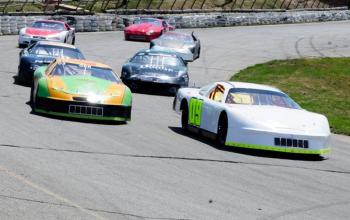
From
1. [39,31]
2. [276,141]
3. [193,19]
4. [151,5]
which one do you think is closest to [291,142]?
[276,141]

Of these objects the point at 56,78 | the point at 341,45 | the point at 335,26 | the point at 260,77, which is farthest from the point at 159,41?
the point at 335,26

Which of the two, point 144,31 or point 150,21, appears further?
point 150,21

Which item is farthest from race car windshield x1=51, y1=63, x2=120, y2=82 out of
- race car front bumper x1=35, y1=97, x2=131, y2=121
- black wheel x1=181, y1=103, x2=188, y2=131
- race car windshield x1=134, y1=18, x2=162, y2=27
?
race car windshield x1=134, y1=18, x2=162, y2=27

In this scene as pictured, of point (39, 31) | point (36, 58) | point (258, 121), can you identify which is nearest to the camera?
point (258, 121)

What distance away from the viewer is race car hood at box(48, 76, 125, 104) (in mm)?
16203

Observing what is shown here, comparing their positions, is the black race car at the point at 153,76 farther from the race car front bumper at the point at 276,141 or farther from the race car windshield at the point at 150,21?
the race car windshield at the point at 150,21

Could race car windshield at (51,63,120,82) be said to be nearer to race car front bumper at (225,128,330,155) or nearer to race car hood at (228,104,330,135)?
race car hood at (228,104,330,135)

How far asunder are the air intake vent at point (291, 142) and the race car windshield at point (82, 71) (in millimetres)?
4740

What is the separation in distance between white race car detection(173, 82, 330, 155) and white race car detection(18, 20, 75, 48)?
67.8 ft

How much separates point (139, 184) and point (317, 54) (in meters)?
32.9

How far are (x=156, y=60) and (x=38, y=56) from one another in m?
3.76

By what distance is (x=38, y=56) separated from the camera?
22.9 m

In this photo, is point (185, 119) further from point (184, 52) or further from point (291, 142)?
point (184, 52)

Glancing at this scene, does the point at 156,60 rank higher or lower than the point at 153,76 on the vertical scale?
higher
